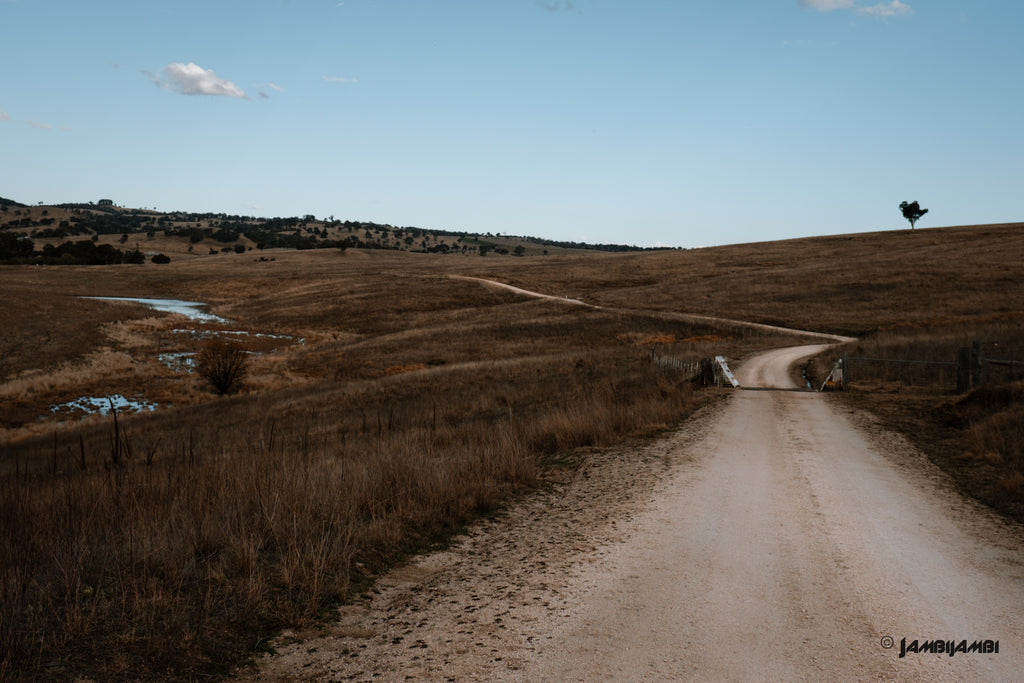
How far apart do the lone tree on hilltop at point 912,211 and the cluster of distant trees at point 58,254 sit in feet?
550

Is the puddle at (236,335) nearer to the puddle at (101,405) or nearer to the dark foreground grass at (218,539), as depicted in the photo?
the puddle at (101,405)

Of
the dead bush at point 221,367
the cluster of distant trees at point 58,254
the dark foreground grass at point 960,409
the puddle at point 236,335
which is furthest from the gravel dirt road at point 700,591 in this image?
the cluster of distant trees at point 58,254

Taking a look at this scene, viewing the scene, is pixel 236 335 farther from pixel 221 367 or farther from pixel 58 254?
pixel 58 254

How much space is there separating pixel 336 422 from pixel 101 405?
1933cm

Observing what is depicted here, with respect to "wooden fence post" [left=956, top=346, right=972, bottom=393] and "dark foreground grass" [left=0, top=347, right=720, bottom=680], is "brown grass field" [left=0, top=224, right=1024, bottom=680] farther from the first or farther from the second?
"wooden fence post" [left=956, top=346, right=972, bottom=393]

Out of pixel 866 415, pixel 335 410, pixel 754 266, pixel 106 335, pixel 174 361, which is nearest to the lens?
pixel 866 415

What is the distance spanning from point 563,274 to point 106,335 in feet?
192

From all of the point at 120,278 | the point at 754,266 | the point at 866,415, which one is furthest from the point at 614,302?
the point at 120,278

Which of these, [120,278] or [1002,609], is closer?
[1002,609]

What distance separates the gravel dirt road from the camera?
447cm

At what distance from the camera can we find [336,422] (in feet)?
66.7

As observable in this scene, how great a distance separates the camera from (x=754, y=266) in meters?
88.0

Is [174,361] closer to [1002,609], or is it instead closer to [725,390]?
[725,390]

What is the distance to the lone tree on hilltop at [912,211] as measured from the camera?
136m
